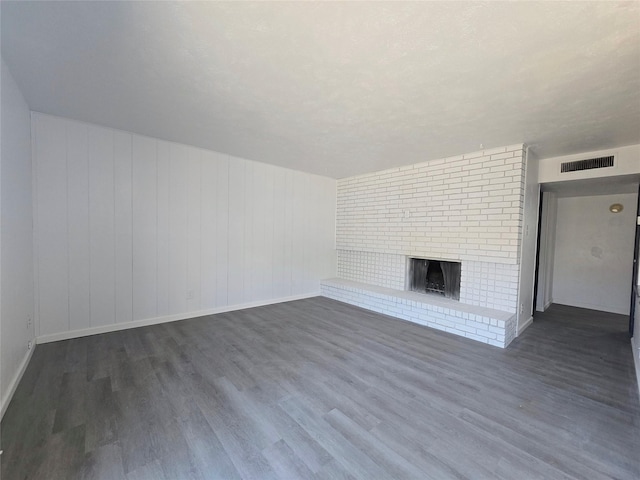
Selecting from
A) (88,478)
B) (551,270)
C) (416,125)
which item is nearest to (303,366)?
(88,478)

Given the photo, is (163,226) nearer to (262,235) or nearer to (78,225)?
(78,225)

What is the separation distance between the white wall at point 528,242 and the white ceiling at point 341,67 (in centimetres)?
56

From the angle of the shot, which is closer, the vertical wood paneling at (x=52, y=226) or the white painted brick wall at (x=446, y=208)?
the vertical wood paneling at (x=52, y=226)

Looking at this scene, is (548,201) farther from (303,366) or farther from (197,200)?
(197,200)

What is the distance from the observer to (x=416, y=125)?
2.90 metres

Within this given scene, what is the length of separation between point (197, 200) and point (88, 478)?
11.0 feet

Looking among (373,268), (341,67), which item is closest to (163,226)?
(341,67)

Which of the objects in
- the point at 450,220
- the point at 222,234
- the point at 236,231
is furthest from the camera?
the point at 236,231

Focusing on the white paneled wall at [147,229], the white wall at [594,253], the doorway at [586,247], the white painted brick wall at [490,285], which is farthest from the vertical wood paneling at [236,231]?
the white wall at [594,253]

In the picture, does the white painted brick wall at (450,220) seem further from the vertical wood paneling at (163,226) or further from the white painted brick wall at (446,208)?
the vertical wood paneling at (163,226)

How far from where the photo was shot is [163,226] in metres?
3.77

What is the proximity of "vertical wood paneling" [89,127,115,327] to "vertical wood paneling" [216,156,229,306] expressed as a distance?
1369 mm

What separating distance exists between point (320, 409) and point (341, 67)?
256cm

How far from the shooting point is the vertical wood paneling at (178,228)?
3.84 m
